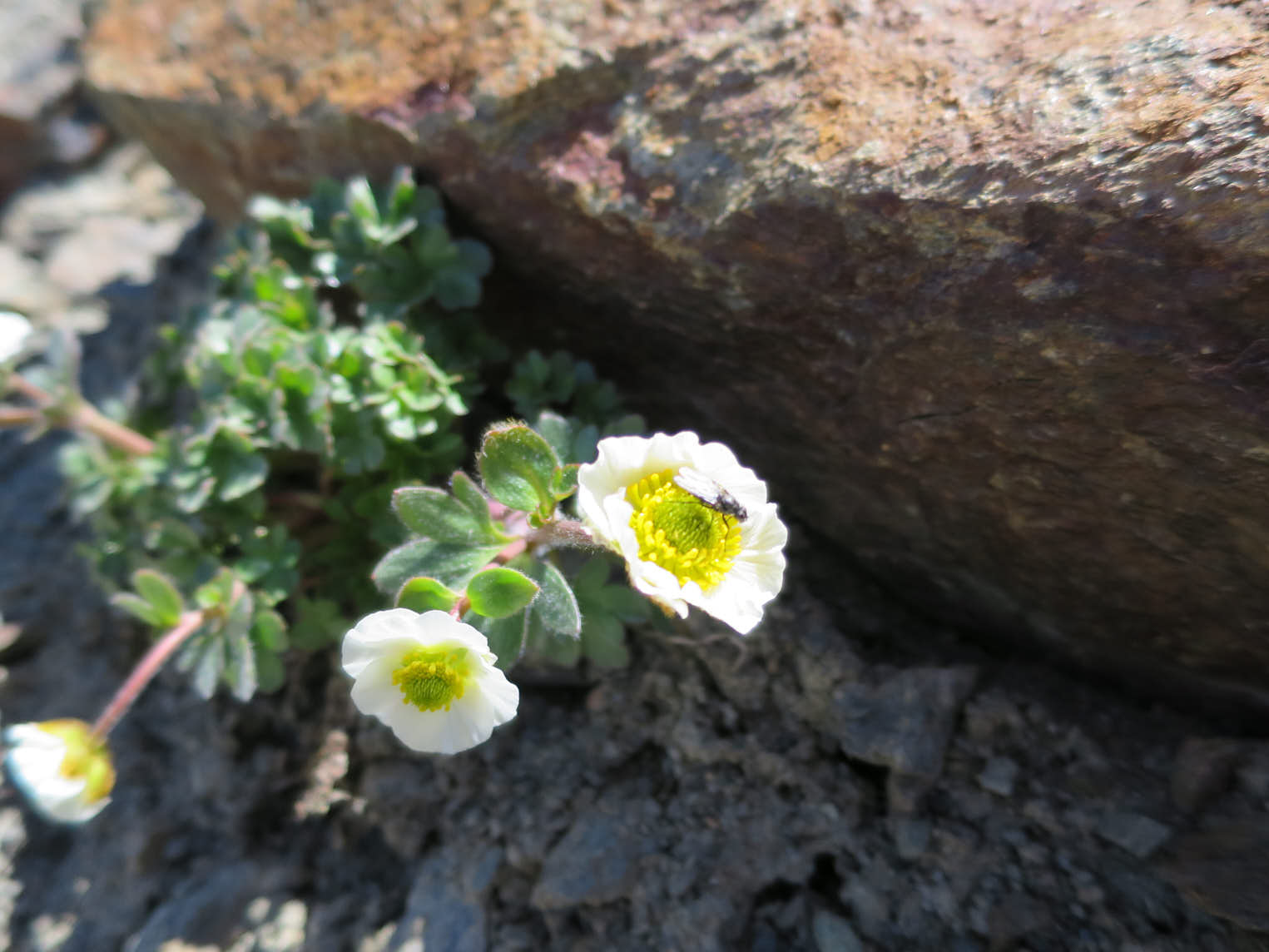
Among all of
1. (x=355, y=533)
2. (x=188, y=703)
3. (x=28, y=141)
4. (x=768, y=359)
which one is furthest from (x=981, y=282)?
(x=28, y=141)

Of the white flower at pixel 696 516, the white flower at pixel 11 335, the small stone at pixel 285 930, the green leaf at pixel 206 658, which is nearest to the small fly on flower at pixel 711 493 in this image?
the white flower at pixel 696 516

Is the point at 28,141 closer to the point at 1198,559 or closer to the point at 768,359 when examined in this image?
the point at 768,359

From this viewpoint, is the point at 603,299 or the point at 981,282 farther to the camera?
the point at 603,299

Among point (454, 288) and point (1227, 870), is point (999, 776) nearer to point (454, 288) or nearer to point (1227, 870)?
point (1227, 870)

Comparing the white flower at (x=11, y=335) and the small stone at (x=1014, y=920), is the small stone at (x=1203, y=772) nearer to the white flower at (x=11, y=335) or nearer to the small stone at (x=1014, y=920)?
the small stone at (x=1014, y=920)

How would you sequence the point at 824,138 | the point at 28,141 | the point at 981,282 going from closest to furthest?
1. the point at 981,282
2. the point at 824,138
3. the point at 28,141
